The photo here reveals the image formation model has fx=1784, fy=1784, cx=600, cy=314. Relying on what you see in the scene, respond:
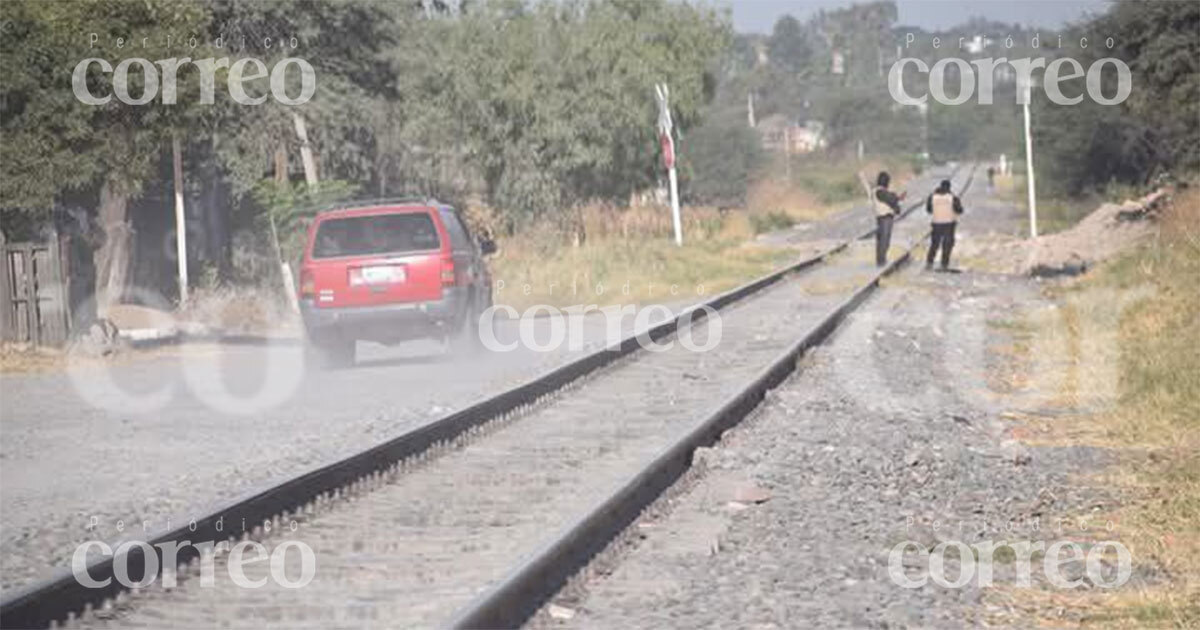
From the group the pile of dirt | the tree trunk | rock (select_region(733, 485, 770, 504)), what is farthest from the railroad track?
the pile of dirt

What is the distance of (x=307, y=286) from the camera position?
1931cm

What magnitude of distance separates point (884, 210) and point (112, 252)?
14.0 meters

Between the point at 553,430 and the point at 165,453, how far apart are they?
2.82 meters

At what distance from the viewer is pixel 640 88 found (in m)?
51.6

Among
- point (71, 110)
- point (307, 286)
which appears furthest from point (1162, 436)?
point (71, 110)

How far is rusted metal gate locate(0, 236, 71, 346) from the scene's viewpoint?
21344 millimetres

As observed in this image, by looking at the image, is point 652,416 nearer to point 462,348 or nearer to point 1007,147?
point 462,348

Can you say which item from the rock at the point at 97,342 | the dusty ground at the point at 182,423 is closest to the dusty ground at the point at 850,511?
the dusty ground at the point at 182,423

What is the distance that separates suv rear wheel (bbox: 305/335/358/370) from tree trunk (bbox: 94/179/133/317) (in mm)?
8085

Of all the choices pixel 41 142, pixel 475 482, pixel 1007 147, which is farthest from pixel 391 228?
pixel 1007 147

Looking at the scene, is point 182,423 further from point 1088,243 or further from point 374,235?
point 1088,243

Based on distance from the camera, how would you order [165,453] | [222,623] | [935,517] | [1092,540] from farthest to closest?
[165,453]
[935,517]
[1092,540]
[222,623]

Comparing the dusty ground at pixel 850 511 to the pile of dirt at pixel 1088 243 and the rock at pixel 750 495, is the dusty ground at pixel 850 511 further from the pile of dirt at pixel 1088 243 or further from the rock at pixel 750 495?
the pile of dirt at pixel 1088 243

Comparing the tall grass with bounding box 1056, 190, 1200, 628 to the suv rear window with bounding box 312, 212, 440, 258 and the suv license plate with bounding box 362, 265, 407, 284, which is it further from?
the suv license plate with bounding box 362, 265, 407, 284
